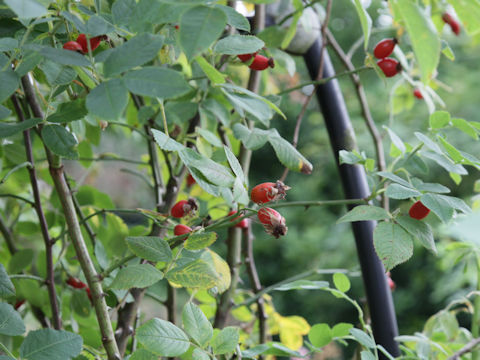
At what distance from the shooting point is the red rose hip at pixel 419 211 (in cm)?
43

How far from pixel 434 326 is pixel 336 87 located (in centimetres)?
A: 33

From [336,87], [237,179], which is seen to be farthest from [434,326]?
[237,179]

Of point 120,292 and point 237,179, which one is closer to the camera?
point 237,179

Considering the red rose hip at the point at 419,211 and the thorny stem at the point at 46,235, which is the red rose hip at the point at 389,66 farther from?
the thorny stem at the point at 46,235

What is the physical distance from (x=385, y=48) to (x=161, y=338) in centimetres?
41

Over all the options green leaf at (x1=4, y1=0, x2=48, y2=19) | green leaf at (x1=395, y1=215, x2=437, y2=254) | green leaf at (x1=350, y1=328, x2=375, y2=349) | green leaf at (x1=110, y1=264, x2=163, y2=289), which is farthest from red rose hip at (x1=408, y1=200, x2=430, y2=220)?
green leaf at (x1=4, y1=0, x2=48, y2=19)

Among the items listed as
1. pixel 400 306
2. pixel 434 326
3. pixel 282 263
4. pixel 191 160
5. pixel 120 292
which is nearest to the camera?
pixel 191 160

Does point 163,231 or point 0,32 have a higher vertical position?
point 0,32

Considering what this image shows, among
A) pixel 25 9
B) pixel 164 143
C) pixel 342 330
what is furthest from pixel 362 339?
pixel 25 9

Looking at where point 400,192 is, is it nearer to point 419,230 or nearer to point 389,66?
point 419,230

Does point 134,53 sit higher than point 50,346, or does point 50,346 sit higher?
point 134,53

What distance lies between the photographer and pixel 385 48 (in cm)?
60

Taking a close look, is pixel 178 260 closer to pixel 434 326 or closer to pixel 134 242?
pixel 134 242

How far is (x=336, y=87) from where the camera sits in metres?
0.69
